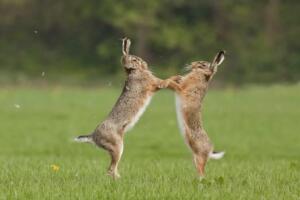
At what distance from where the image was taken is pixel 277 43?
5622cm

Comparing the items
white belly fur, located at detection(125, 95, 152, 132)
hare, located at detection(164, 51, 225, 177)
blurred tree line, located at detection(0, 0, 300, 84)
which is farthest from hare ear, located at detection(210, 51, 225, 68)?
blurred tree line, located at detection(0, 0, 300, 84)

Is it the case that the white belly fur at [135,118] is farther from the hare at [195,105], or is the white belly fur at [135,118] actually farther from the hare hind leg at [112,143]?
the hare at [195,105]

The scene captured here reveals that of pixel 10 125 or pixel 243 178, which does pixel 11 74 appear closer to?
pixel 10 125

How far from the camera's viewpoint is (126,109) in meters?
11.4

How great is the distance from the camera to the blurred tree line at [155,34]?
54.2m

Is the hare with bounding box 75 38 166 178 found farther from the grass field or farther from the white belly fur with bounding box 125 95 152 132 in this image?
the grass field

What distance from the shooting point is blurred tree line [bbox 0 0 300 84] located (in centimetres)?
5419

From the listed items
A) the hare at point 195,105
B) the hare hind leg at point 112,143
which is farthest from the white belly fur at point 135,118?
the hare at point 195,105

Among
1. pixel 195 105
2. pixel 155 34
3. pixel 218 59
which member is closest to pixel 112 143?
pixel 195 105

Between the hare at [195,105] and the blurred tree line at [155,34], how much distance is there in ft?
133

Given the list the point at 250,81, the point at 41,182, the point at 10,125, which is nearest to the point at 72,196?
the point at 41,182

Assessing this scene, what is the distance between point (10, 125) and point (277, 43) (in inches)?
1196

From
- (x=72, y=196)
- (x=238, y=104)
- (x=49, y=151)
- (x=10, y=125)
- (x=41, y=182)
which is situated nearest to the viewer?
(x=72, y=196)

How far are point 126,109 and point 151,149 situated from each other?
12.1 m
